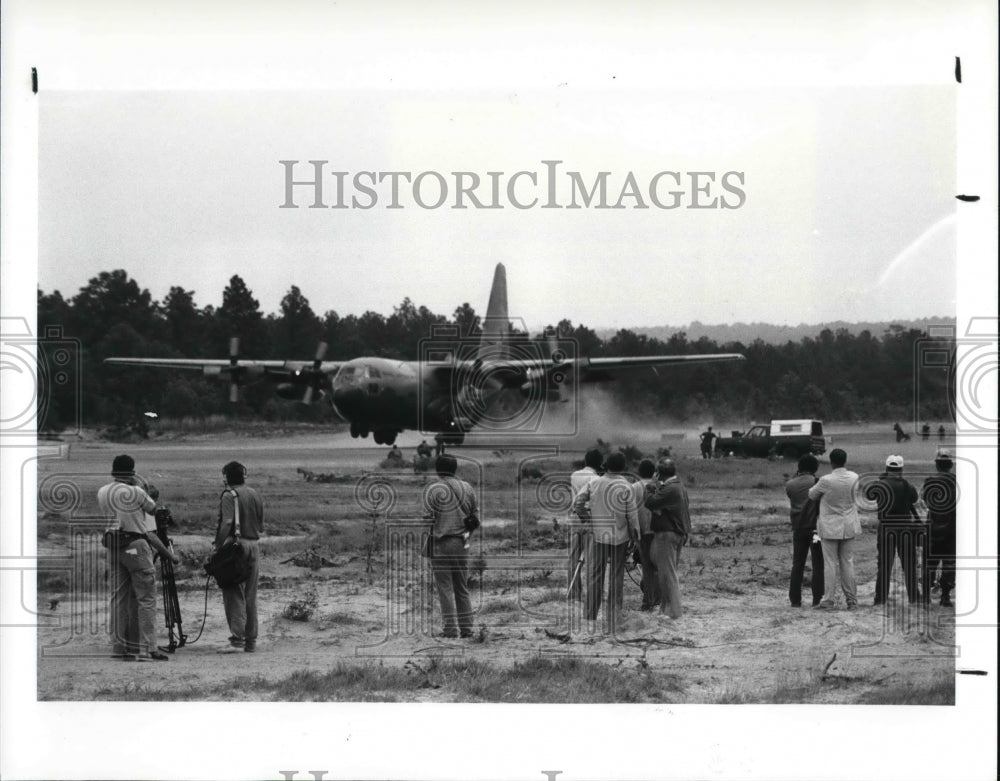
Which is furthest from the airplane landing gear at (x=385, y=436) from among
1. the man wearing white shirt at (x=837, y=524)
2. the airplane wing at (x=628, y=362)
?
the man wearing white shirt at (x=837, y=524)

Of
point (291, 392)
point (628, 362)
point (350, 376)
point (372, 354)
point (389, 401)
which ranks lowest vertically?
point (389, 401)

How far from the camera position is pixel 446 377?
14422 mm

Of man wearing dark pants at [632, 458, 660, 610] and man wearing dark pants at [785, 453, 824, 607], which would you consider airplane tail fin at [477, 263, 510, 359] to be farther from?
man wearing dark pants at [785, 453, 824, 607]

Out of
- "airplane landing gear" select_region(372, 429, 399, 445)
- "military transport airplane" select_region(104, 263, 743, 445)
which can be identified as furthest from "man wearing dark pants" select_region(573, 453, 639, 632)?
"airplane landing gear" select_region(372, 429, 399, 445)

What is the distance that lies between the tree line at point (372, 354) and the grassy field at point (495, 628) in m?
0.63

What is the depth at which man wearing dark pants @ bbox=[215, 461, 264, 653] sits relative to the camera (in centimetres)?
1004

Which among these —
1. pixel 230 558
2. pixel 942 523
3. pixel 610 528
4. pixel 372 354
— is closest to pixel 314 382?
pixel 372 354

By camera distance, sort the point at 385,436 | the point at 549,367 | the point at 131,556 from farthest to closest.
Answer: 1. the point at 385,436
2. the point at 549,367
3. the point at 131,556

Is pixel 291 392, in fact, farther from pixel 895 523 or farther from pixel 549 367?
→ pixel 895 523

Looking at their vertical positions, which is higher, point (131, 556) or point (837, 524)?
point (837, 524)

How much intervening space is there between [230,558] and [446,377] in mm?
5054

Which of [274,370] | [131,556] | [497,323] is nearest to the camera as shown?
[131,556]

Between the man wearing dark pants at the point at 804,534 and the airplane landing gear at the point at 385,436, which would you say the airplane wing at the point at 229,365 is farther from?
the man wearing dark pants at the point at 804,534

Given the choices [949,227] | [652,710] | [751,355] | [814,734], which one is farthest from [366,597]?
[949,227]
